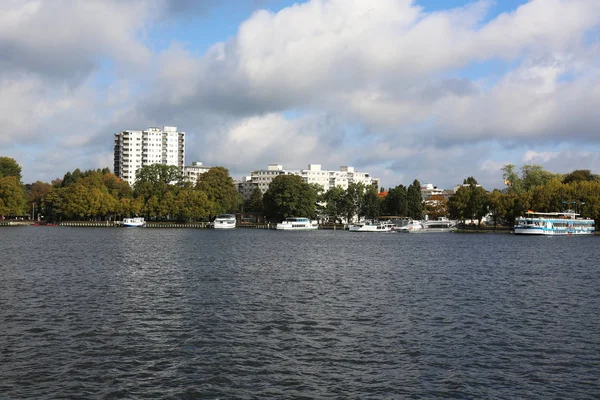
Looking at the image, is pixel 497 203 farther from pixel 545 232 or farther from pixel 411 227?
pixel 411 227

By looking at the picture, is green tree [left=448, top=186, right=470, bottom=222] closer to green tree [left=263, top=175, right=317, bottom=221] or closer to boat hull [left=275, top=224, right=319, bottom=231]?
boat hull [left=275, top=224, right=319, bottom=231]

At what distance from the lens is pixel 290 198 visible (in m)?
182

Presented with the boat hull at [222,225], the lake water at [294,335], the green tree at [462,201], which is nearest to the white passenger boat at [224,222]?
the boat hull at [222,225]

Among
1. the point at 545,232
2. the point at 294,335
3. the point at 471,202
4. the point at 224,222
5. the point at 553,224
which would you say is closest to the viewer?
the point at 294,335

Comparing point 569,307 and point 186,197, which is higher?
point 186,197

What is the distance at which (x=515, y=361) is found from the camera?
21.8 m

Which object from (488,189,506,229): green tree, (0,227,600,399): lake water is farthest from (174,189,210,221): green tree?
(0,227,600,399): lake water

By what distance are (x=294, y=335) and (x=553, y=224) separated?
130696 mm

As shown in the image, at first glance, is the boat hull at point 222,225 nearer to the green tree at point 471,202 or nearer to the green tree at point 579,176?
the green tree at point 471,202

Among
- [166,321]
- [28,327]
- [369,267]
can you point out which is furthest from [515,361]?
[369,267]

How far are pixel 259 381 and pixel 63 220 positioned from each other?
184023 millimetres

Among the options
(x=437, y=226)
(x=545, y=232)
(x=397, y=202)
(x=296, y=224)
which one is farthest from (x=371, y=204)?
(x=545, y=232)

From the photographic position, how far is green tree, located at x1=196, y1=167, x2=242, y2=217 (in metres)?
179

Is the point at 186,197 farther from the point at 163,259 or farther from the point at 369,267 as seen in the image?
the point at 369,267
